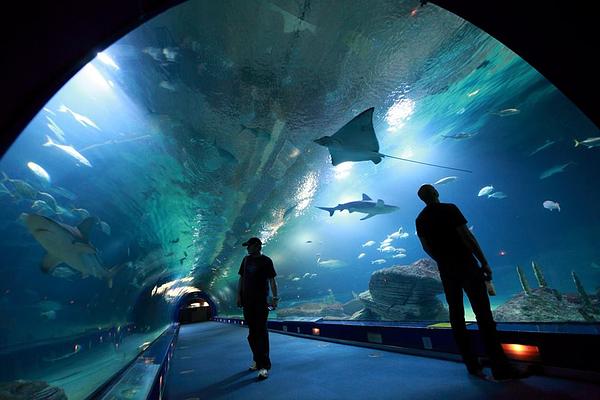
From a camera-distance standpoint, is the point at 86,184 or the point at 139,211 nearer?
the point at 86,184

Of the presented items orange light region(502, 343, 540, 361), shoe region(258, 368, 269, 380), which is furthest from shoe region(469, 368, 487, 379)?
shoe region(258, 368, 269, 380)

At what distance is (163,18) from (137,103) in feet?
5.31

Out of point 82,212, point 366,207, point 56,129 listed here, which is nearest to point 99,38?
point 56,129

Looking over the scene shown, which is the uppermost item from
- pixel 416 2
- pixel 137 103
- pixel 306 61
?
pixel 416 2

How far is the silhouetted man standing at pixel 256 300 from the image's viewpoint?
11.4ft

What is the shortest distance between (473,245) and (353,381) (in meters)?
1.88

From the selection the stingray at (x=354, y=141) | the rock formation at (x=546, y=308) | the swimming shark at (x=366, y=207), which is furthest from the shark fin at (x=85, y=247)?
the rock formation at (x=546, y=308)

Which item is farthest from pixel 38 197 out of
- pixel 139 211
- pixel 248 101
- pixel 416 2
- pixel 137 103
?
pixel 416 2

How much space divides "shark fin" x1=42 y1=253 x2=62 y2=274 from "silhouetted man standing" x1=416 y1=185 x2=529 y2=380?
30.6ft

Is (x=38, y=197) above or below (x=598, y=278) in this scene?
above

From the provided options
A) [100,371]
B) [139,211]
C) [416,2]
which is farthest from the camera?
[100,371]

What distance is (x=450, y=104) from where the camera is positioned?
11.8 m

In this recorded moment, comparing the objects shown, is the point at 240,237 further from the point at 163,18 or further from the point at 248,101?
the point at 163,18

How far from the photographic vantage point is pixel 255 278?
3799mm
